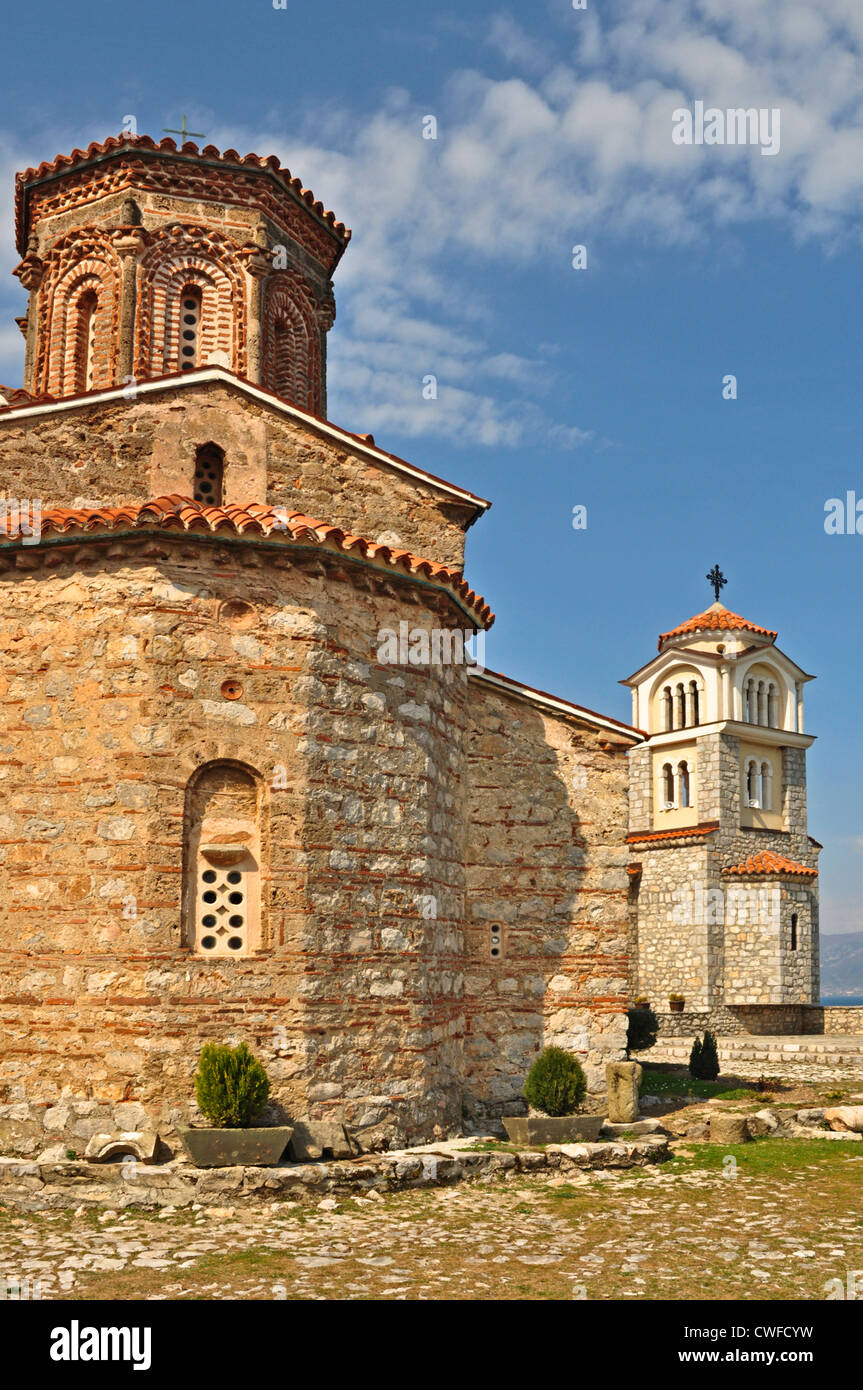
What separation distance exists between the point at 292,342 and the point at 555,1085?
904 cm

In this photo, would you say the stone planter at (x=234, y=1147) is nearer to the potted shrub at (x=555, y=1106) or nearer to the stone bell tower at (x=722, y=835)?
the potted shrub at (x=555, y=1106)

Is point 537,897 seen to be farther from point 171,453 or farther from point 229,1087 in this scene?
point 171,453

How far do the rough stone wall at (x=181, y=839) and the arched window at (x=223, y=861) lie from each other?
13 cm

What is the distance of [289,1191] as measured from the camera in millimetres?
7793

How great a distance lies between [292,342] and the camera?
13945 millimetres

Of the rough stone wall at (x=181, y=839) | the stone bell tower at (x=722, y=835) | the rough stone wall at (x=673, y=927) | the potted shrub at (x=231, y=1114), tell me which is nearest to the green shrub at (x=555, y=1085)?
the rough stone wall at (x=181, y=839)

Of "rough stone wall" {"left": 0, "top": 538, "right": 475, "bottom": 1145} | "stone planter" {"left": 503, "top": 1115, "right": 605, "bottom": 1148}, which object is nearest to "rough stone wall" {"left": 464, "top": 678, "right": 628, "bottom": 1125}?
"stone planter" {"left": 503, "top": 1115, "right": 605, "bottom": 1148}

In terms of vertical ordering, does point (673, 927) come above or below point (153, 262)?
below

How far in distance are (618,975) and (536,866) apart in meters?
1.37

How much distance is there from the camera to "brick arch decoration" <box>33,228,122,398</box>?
13016 mm

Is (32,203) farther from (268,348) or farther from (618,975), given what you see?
(618,975)

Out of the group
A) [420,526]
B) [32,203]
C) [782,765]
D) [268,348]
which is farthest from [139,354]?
[782,765]

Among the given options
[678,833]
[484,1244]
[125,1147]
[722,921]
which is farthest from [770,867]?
[484,1244]

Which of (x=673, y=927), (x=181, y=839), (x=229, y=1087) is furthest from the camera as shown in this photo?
(x=673, y=927)
